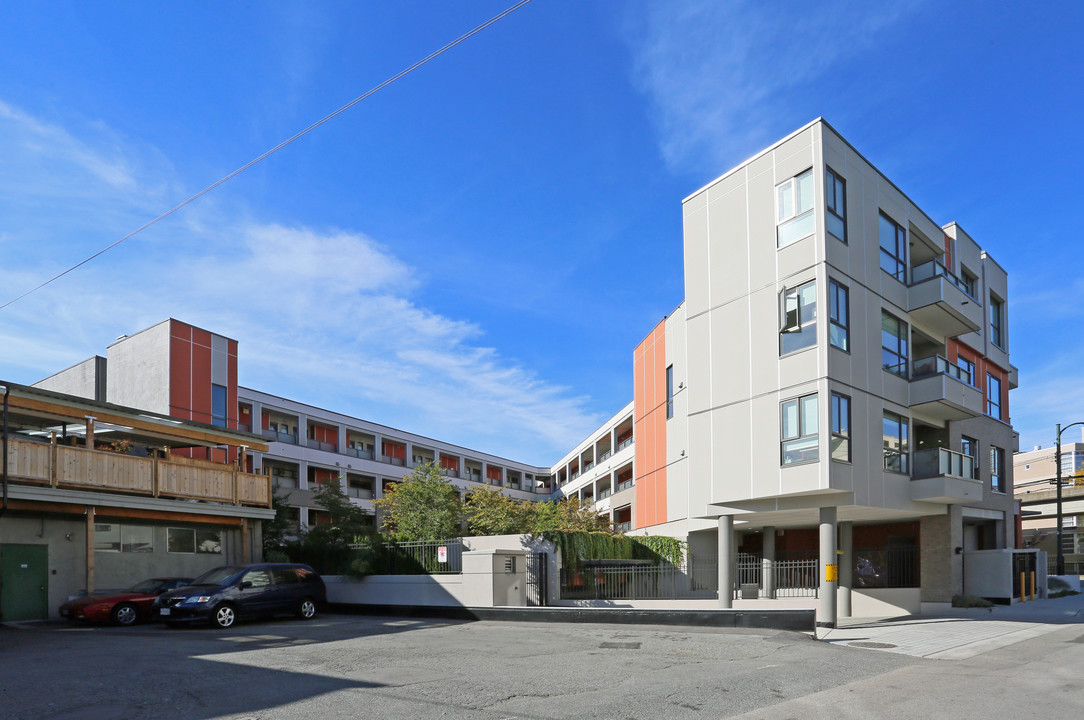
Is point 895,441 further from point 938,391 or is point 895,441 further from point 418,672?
point 418,672

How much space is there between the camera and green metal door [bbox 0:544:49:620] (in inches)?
806

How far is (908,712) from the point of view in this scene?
8836 mm

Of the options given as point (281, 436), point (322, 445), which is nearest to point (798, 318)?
point (281, 436)

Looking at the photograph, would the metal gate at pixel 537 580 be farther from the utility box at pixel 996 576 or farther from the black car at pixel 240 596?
the utility box at pixel 996 576

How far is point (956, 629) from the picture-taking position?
18922mm

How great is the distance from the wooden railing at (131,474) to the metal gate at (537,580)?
10244 millimetres

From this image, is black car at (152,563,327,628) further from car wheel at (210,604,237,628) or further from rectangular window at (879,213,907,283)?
rectangular window at (879,213,907,283)

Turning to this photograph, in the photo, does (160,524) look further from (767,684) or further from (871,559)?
(871,559)

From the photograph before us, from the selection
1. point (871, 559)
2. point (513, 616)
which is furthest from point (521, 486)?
point (513, 616)

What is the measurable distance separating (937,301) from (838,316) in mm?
5046

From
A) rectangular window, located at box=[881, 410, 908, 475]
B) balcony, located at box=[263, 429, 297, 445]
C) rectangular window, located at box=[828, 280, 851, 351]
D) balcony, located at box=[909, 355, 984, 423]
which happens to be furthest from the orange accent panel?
balcony, located at box=[263, 429, 297, 445]

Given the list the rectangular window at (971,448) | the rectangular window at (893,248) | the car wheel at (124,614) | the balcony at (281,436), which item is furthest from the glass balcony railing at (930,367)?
the balcony at (281,436)

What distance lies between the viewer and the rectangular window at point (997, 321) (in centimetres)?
3381

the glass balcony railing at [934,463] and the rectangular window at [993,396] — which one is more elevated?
the rectangular window at [993,396]
